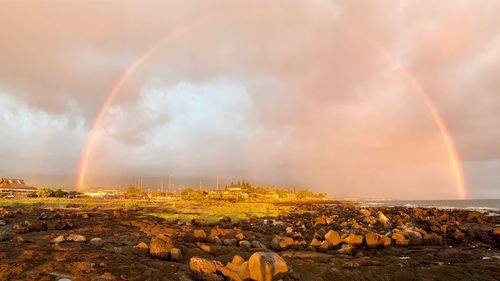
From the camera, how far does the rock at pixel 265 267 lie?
46.0 feet

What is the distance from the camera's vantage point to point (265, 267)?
1417 centimetres

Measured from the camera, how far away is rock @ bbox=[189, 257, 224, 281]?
14.3 meters

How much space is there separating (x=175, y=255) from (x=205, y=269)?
3.42 m

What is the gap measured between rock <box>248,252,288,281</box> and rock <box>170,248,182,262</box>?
4.90 m

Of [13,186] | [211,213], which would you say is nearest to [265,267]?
[211,213]

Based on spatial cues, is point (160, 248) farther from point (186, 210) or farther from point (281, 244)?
point (186, 210)

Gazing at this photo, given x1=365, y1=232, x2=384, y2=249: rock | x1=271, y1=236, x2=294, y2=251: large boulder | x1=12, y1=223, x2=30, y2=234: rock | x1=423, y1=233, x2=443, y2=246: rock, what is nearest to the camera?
x1=271, y1=236, x2=294, y2=251: large boulder

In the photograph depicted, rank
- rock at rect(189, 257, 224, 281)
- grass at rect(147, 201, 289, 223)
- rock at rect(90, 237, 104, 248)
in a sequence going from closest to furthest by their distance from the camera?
rock at rect(189, 257, 224, 281), rock at rect(90, 237, 104, 248), grass at rect(147, 201, 289, 223)

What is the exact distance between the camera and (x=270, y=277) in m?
14.3

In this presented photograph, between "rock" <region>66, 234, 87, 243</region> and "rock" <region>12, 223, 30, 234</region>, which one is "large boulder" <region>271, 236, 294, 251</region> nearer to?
"rock" <region>66, 234, 87, 243</region>

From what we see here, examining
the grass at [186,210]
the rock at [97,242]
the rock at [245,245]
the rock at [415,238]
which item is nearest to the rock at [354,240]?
the rock at [415,238]

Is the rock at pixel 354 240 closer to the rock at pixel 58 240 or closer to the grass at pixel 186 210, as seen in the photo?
the grass at pixel 186 210

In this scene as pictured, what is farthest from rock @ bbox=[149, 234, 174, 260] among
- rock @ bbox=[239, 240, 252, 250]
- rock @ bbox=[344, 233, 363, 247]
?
rock @ bbox=[344, 233, 363, 247]

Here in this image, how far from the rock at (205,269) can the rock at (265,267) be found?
1430mm
